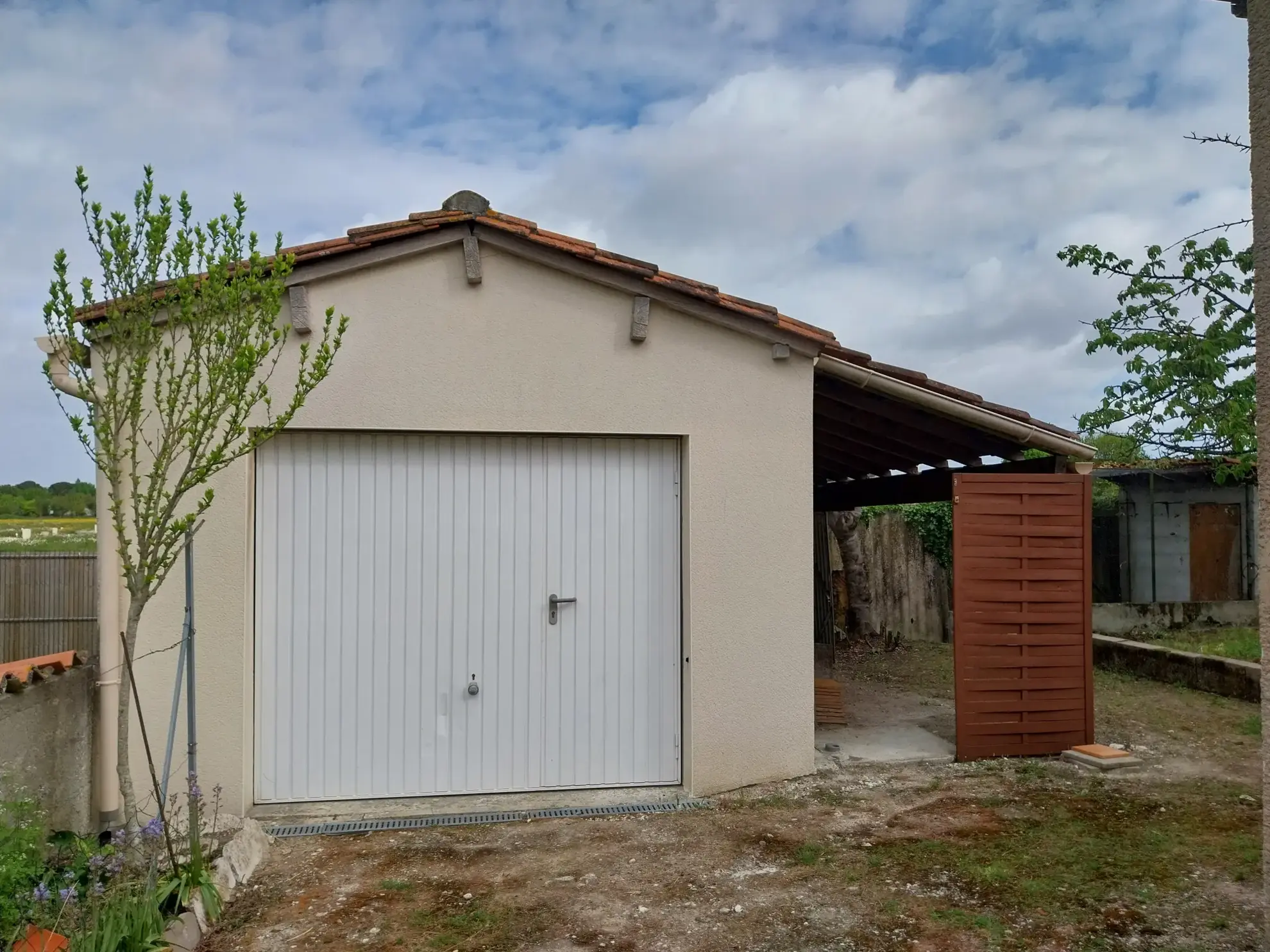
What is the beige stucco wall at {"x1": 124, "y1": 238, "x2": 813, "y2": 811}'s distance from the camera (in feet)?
19.0

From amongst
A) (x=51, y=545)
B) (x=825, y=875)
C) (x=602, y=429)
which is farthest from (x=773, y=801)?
(x=51, y=545)

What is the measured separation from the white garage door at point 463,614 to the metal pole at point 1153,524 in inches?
446

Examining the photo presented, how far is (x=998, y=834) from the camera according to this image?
545 centimetres

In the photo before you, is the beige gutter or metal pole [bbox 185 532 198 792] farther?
the beige gutter

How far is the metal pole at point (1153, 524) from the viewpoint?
14281 mm

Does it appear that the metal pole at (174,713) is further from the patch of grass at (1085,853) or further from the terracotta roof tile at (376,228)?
the patch of grass at (1085,853)

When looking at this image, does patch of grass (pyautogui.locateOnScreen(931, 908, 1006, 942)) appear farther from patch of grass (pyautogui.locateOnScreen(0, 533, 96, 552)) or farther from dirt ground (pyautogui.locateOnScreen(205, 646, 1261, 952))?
patch of grass (pyautogui.locateOnScreen(0, 533, 96, 552))

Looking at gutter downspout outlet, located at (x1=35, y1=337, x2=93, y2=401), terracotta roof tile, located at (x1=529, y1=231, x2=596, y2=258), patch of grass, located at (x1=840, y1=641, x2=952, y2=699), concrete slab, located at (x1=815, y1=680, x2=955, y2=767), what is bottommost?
patch of grass, located at (x1=840, y1=641, x2=952, y2=699)

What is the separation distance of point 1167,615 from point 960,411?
8911mm

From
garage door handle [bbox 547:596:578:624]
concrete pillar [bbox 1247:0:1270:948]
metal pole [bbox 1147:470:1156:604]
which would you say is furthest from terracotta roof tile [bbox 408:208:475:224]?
metal pole [bbox 1147:470:1156:604]

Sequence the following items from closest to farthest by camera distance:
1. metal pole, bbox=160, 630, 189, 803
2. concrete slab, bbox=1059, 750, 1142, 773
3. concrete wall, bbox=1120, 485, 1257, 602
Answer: metal pole, bbox=160, 630, 189, 803, concrete slab, bbox=1059, 750, 1142, 773, concrete wall, bbox=1120, 485, 1257, 602

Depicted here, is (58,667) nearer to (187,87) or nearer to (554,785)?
(554,785)

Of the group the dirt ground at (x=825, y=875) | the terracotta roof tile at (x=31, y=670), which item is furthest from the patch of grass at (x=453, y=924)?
the terracotta roof tile at (x=31, y=670)

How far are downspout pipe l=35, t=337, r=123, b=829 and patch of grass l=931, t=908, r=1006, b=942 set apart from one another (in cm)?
491
